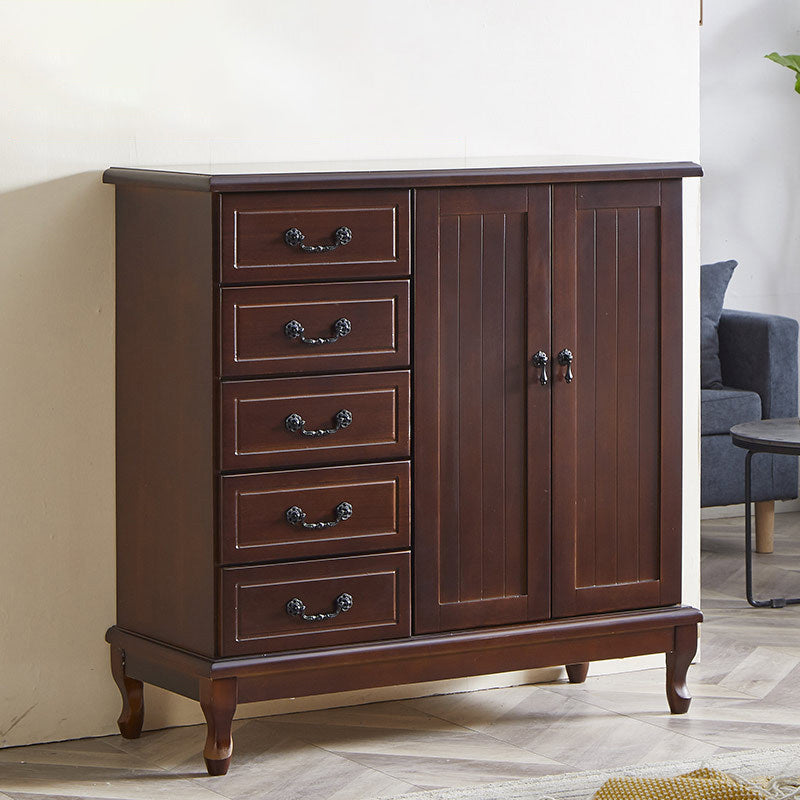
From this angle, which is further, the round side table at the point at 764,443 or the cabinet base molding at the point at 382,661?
the round side table at the point at 764,443

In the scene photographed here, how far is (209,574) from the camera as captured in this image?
282cm

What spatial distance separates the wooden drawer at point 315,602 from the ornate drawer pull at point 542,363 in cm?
43

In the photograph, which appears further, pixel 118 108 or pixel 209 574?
pixel 118 108

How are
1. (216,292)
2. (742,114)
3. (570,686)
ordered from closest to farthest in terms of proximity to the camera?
(216,292) < (570,686) < (742,114)

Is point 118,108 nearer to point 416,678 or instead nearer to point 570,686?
point 416,678

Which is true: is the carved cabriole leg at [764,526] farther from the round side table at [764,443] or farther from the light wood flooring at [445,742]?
the light wood flooring at [445,742]

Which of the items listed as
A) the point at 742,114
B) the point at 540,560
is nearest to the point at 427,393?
the point at 540,560

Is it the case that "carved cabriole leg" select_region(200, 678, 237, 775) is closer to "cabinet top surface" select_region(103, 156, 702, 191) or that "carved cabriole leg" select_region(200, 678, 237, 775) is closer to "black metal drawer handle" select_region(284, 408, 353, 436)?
"black metal drawer handle" select_region(284, 408, 353, 436)

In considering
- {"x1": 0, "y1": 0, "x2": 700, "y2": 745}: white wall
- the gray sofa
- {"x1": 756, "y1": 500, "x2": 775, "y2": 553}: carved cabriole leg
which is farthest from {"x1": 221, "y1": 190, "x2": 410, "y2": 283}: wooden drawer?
{"x1": 756, "y1": 500, "x2": 775, "y2": 553}: carved cabriole leg

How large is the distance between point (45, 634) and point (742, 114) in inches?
123

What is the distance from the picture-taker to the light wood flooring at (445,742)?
9.47 ft

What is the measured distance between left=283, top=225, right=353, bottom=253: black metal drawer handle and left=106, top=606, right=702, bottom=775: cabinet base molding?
72 centimetres

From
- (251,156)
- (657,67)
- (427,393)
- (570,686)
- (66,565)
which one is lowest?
(570,686)

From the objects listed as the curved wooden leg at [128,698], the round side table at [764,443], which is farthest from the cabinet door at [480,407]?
the round side table at [764,443]
